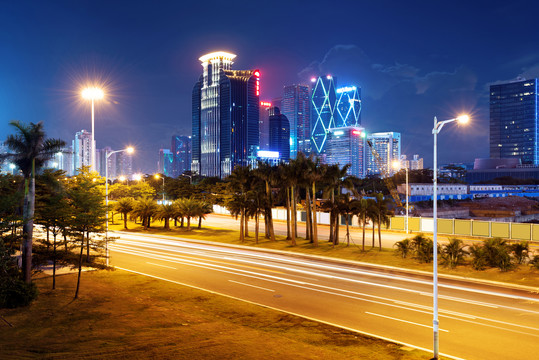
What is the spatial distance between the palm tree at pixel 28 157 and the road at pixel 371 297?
24.3 feet

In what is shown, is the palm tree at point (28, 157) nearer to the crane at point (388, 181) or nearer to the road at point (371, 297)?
the road at point (371, 297)

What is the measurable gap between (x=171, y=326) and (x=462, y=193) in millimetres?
110570

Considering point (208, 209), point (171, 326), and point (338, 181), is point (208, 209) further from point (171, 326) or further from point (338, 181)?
point (171, 326)

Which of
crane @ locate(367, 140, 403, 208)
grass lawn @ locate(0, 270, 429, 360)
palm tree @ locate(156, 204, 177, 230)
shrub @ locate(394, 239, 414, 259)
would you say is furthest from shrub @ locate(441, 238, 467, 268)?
crane @ locate(367, 140, 403, 208)

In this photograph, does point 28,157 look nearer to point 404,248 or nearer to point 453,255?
point 404,248

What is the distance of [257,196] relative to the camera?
124ft

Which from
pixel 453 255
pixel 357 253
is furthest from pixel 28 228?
pixel 453 255

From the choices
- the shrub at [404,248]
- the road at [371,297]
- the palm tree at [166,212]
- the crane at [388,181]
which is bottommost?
the road at [371,297]

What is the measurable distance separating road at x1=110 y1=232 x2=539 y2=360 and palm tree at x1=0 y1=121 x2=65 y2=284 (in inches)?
292

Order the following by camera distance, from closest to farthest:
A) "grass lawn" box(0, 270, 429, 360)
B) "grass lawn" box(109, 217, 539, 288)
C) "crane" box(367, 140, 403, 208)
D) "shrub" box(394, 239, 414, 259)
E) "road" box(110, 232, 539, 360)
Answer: "grass lawn" box(0, 270, 429, 360)
"road" box(110, 232, 539, 360)
"grass lawn" box(109, 217, 539, 288)
"shrub" box(394, 239, 414, 259)
"crane" box(367, 140, 403, 208)

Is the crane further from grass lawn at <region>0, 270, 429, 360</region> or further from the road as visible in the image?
grass lawn at <region>0, 270, 429, 360</region>

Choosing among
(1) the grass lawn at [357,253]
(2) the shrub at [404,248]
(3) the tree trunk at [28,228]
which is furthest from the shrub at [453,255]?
(3) the tree trunk at [28,228]

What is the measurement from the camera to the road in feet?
43.6

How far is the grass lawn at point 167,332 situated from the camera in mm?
11320
